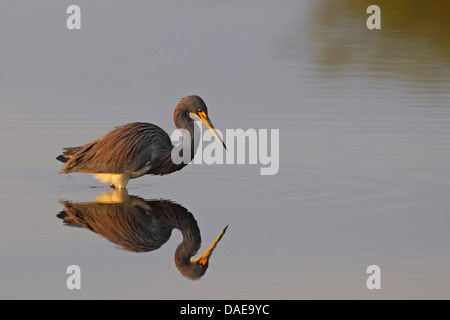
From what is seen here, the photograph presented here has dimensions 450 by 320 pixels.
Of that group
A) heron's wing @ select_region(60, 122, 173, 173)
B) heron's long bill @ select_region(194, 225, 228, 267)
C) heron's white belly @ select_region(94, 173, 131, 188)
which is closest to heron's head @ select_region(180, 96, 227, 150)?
heron's wing @ select_region(60, 122, 173, 173)

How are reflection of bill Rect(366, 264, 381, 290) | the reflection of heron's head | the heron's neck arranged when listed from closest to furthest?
1. reflection of bill Rect(366, 264, 381, 290)
2. the reflection of heron's head
3. the heron's neck

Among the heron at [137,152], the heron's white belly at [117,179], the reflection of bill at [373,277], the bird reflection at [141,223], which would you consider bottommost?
the reflection of bill at [373,277]

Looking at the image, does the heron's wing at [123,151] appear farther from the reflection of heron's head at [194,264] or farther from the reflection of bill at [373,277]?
the reflection of bill at [373,277]

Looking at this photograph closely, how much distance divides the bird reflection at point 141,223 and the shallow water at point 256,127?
0.13 metres

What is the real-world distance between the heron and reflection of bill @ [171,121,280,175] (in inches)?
1.0

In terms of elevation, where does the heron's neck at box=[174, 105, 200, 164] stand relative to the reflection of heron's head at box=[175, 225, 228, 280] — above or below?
above

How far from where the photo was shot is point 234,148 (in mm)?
15477

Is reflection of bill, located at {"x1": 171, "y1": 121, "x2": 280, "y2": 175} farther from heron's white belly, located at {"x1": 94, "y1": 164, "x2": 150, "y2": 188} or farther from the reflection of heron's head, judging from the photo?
the reflection of heron's head

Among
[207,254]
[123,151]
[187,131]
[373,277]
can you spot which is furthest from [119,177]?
[373,277]

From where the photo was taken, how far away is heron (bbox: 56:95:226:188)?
44.5 ft

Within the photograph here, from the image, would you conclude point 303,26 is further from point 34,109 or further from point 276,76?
point 34,109

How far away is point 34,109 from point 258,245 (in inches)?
302

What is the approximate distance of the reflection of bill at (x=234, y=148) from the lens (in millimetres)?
13867

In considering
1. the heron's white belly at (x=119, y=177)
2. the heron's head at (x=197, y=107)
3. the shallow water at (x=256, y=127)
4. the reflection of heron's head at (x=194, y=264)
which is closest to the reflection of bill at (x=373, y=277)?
the shallow water at (x=256, y=127)
